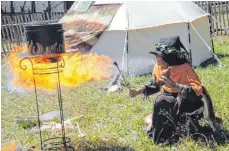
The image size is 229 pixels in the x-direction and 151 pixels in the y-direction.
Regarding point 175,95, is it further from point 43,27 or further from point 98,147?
point 43,27

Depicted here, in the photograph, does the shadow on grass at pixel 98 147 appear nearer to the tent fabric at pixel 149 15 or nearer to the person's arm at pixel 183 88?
the person's arm at pixel 183 88

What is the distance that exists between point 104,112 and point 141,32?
317 centimetres

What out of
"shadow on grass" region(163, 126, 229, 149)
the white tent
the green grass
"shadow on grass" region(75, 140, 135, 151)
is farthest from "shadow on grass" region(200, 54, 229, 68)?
"shadow on grass" region(75, 140, 135, 151)

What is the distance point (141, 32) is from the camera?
29.5 ft

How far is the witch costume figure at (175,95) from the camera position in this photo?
4.42m

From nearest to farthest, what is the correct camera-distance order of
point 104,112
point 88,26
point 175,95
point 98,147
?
point 175,95 < point 98,147 < point 104,112 < point 88,26

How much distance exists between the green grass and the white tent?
0.55m

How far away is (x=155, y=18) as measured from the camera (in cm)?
907

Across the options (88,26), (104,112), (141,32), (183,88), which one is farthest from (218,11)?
(183,88)

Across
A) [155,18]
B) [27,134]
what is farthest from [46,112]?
[155,18]

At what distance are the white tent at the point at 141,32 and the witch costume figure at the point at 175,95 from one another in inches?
171

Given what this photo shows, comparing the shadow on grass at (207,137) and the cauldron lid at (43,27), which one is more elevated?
the cauldron lid at (43,27)

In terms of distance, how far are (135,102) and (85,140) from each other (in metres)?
1.84

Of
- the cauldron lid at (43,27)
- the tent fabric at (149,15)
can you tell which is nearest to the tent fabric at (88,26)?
the tent fabric at (149,15)
